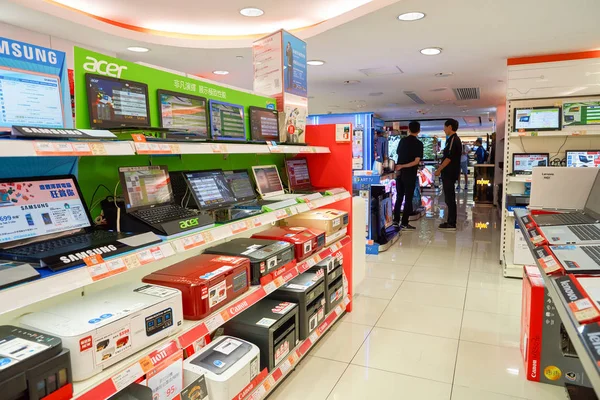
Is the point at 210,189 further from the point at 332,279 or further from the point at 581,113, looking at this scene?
the point at 581,113

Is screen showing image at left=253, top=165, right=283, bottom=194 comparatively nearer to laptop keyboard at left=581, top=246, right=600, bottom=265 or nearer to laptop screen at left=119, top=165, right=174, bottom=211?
laptop screen at left=119, top=165, right=174, bottom=211

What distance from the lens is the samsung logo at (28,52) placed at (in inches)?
54.4

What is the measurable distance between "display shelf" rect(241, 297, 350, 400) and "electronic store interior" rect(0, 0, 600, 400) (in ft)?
0.09

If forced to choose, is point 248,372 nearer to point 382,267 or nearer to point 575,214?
point 575,214

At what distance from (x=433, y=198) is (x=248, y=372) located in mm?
10524

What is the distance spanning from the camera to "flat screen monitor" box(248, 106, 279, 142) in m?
2.76

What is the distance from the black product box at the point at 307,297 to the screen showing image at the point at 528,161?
319 centimetres

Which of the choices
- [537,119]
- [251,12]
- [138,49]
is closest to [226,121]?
[251,12]

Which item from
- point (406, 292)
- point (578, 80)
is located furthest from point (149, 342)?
point (578, 80)

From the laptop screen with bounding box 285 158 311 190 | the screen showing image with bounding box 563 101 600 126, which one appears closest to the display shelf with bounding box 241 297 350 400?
the laptop screen with bounding box 285 158 311 190

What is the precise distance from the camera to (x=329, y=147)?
133 inches

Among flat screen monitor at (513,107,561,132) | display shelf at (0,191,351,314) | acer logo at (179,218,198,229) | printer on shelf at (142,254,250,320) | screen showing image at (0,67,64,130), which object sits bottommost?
printer on shelf at (142,254,250,320)

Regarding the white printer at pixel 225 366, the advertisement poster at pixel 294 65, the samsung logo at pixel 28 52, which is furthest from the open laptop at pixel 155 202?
the advertisement poster at pixel 294 65

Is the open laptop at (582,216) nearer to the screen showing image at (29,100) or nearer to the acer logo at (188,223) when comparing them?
the acer logo at (188,223)
